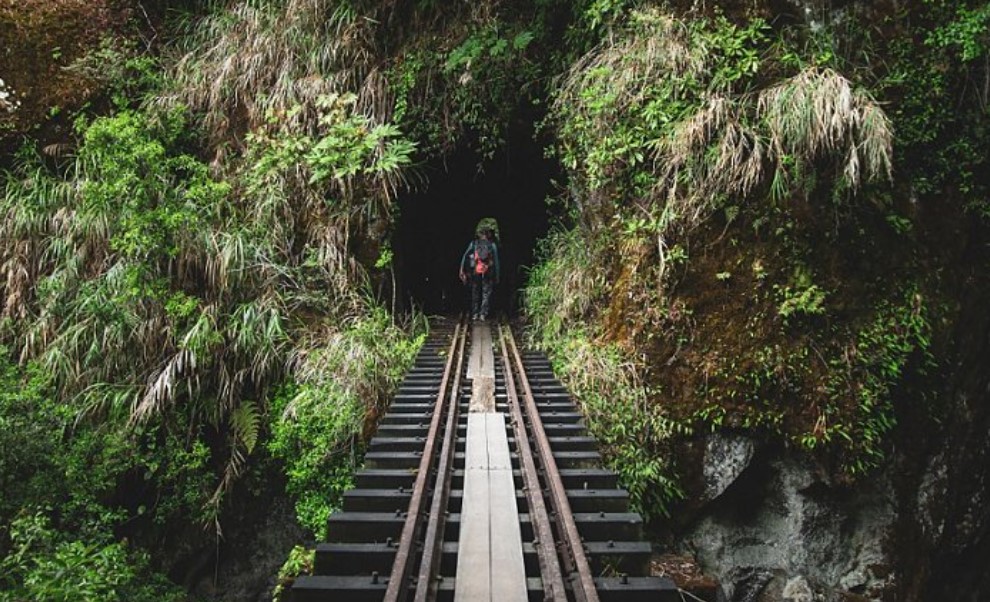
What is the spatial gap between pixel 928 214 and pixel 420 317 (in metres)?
7.00

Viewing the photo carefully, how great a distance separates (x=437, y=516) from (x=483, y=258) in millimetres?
7652

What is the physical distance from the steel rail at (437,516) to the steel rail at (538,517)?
0.55 meters

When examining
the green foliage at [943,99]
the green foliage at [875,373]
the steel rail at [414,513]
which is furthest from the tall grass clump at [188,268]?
the green foliage at [943,99]

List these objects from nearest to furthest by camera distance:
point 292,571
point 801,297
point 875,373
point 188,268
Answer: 1. point 292,571
2. point 875,373
3. point 801,297
4. point 188,268

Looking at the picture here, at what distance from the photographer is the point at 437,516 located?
12.0 ft

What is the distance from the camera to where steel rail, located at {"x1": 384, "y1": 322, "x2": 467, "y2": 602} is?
2.81m

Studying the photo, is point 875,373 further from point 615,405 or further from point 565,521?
point 565,521

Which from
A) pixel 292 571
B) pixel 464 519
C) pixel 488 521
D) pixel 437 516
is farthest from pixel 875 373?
pixel 292 571

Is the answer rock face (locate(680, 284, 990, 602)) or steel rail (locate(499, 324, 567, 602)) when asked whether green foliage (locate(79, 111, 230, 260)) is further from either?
rock face (locate(680, 284, 990, 602))

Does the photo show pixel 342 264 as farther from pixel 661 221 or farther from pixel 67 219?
pixel 661 221

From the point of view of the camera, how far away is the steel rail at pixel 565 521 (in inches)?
113

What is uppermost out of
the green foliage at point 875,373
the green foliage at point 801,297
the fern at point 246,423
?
the green foliage at point 801,297

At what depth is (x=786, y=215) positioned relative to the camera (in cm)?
562

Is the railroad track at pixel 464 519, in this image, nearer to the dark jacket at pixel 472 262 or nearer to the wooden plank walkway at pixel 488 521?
the wooden plank walkway at pixel 488 521
